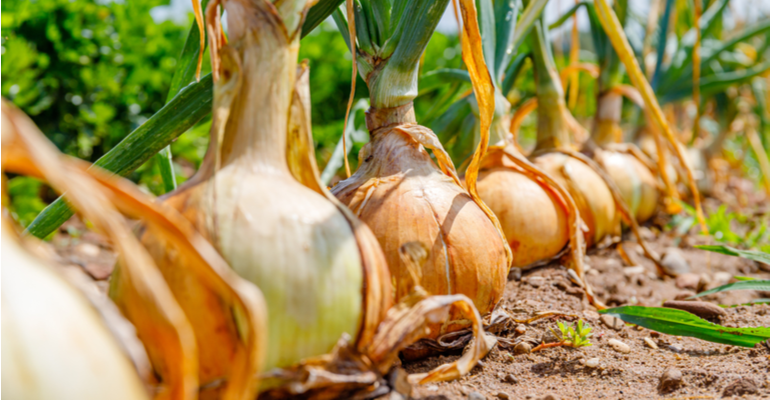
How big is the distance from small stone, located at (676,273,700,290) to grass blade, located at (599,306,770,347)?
1.93ft

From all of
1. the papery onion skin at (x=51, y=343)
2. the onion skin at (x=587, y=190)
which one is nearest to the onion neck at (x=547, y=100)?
the onion skin at (x=587, y=190)

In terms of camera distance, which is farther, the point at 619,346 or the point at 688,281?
the point at 688,281

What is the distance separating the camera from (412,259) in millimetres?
833

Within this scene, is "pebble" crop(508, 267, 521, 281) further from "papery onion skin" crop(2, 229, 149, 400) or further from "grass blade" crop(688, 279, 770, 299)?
"papery onion skin" crop(2, 229, 149, 400)

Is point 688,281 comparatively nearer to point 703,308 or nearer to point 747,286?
point 703,308

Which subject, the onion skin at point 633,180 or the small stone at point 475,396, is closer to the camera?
the small stone at point 475,396

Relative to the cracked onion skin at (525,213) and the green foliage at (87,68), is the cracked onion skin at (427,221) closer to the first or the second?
the cracked onion skin at (525,213)

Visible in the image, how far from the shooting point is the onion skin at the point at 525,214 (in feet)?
4.20

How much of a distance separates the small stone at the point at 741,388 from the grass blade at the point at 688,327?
5.9 inches

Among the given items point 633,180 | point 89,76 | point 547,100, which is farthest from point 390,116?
point 89,76

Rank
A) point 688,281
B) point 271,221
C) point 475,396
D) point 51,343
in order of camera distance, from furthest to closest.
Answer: point 688,281, point 475,396, point 271,221, point 51,343

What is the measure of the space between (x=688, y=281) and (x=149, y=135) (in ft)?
4.48

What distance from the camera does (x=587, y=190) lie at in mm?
1593

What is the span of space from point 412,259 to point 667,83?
6.95 feet
